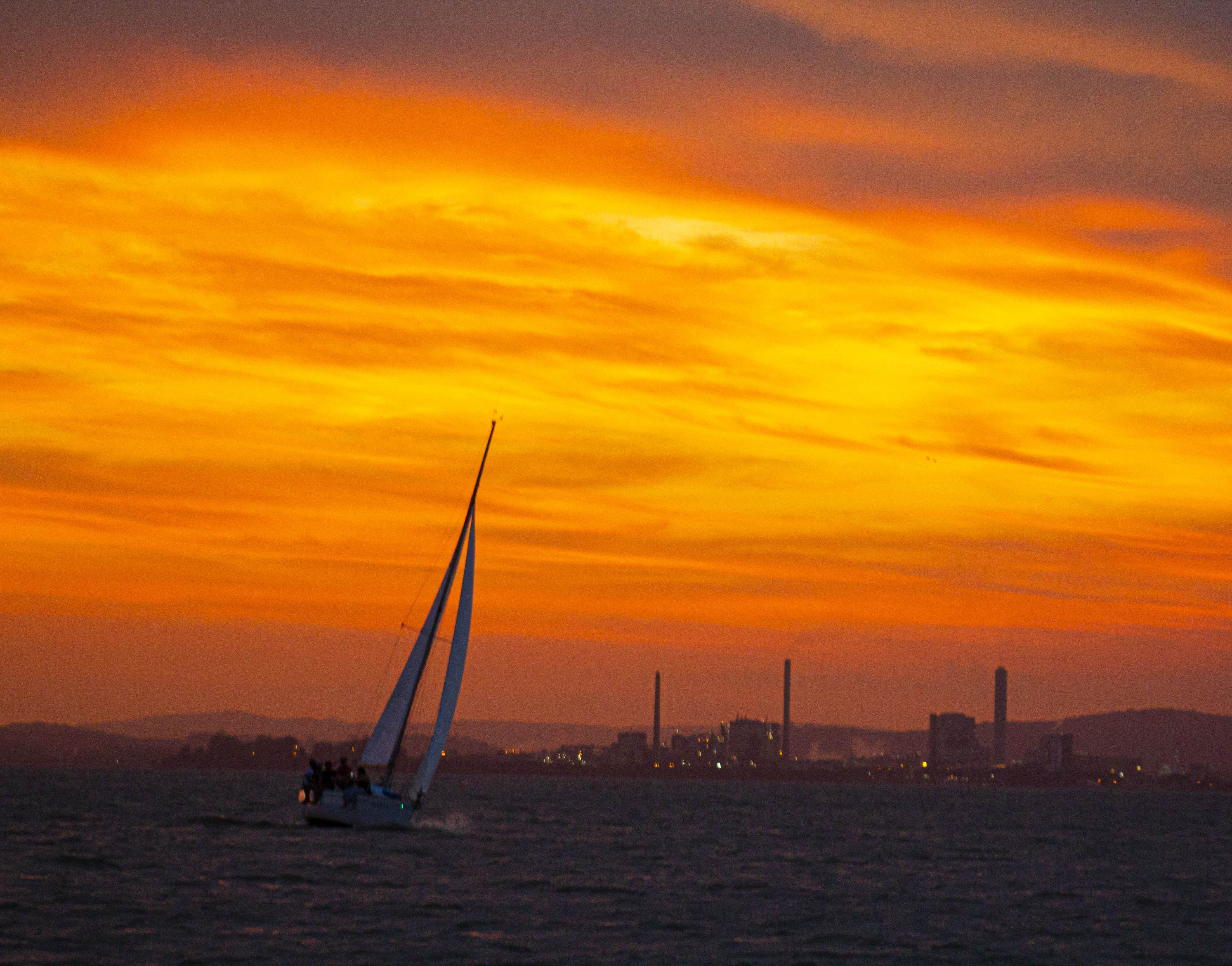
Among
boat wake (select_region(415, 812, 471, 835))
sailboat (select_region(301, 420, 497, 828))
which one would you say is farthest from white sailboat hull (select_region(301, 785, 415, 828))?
boat wake (select_region(415, 812, 471, 835))

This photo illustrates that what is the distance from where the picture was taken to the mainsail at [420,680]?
6469 cm

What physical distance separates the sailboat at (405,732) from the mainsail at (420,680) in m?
0.03

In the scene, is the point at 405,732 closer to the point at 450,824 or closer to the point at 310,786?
the point at 310,786

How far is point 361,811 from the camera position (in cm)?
6397

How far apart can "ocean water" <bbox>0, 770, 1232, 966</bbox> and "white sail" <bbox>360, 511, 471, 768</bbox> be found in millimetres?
3890

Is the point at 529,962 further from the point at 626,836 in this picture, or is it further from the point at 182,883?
the point at 626,836

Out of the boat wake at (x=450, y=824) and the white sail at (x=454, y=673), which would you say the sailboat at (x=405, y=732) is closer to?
the white sail at (x=454, y=673)

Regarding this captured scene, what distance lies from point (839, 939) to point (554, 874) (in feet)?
58.1

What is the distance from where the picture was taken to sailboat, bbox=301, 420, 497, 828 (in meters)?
64.1

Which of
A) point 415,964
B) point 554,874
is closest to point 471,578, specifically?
point 554,874

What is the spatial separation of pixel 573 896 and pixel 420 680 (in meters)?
20.3

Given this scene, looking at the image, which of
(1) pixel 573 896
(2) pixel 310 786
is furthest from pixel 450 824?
(1) pixel 573 896

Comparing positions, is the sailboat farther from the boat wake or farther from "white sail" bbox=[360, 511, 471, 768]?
the boat wake

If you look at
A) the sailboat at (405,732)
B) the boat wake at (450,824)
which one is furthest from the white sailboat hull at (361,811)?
the boat wake at (450,824)
